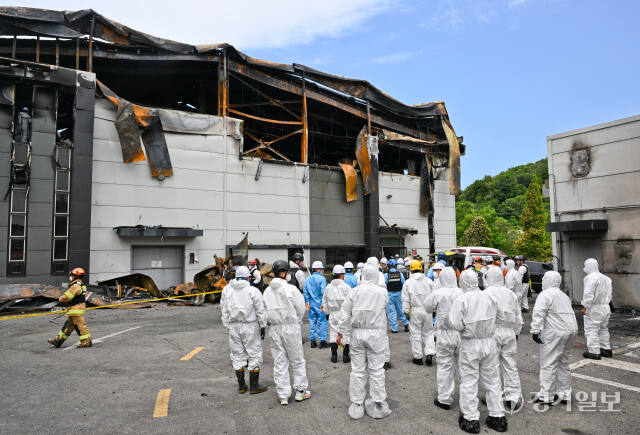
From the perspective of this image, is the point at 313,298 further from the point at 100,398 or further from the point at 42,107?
the point at 42,107

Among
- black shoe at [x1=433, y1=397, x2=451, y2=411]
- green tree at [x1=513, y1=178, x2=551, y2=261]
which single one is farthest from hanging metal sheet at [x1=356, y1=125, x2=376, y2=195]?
green tree at [x1=513, y1=178, x2=551, y2=261]

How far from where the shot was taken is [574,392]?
5.66 meters

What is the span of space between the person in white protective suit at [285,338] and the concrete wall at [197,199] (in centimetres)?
1177

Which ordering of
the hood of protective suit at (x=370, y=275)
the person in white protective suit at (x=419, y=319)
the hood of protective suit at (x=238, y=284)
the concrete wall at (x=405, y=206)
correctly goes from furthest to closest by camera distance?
1. the concrete wall at (x=405, y=206)
2. the person in white protective suit at (x=419, y=319)
3. the hood of protective suit at (x=238, y=284)
4. the hood of protective suit at (x=370, y=275)

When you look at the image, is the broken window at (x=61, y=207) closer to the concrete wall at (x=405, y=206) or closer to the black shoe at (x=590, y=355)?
the concrete wall at (x=405, y=206)

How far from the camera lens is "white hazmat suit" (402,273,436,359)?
7.28m

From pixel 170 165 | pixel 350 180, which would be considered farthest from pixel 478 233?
pixel 170 165

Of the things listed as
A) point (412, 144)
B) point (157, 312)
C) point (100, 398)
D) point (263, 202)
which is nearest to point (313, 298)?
point (100, 398)

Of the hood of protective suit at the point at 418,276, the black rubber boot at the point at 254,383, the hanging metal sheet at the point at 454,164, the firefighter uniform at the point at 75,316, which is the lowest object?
the black rubber boot at the point at 254,383

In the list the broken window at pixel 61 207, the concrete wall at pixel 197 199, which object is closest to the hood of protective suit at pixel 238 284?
the concrete wall at pixel 197 199

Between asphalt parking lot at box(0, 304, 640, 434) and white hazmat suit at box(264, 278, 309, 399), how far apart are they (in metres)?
0.32

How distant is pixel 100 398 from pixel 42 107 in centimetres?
1294

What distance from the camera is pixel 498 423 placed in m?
4.55

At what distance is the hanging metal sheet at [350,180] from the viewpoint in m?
21.1
